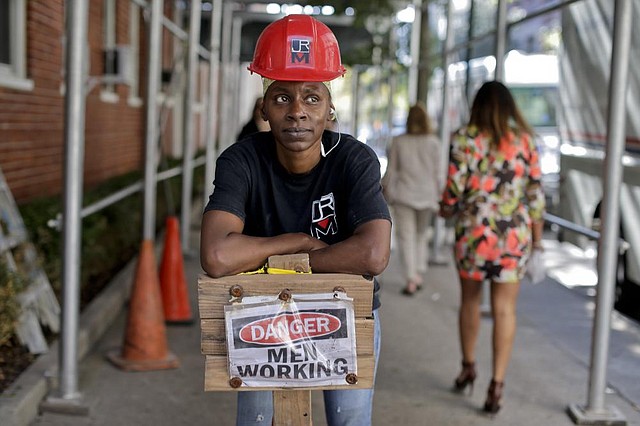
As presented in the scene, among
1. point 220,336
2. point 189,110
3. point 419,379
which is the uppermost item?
point 189,110

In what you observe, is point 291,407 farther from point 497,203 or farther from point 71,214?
point 497,203

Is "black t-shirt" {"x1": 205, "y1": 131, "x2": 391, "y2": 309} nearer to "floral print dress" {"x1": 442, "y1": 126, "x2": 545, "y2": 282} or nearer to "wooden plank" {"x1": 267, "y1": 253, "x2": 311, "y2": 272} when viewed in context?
"wooden plank" {"x1": 267, "y1": 253, "x2": 311, "y2": 272}

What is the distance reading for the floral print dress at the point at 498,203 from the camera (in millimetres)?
5426

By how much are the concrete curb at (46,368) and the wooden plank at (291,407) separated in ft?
7.80

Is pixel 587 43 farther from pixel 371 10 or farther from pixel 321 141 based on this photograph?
pixel 371 10

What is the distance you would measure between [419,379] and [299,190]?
3500mm

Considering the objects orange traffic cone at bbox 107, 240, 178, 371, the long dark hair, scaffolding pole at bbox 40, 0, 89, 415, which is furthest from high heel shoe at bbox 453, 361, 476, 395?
scaffolding pole at bbox 40, 0, 89, 415

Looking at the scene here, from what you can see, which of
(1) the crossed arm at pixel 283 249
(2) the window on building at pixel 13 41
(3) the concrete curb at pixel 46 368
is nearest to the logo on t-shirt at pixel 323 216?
(1) the crossed arm at pixel 283 249

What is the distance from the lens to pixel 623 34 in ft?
16.9

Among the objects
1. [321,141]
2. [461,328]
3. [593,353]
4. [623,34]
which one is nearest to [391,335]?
[461,328]

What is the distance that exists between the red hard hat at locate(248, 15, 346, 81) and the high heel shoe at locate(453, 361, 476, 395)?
338cm

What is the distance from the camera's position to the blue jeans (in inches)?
118

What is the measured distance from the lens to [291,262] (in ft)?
9.02

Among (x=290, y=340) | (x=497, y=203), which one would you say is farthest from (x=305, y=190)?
(x=497, y=203)
